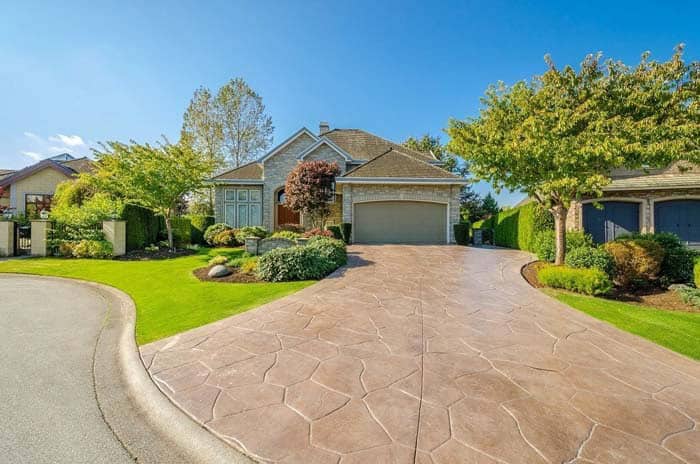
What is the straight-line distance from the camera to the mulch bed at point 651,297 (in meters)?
7.01

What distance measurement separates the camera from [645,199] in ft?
49.0

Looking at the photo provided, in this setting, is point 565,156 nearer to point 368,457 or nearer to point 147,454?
point 368,457

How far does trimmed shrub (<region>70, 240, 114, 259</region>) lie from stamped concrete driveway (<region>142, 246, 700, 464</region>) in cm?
1111

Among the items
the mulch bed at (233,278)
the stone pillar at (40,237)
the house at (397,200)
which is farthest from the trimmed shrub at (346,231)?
the stone pillar at (40,237)

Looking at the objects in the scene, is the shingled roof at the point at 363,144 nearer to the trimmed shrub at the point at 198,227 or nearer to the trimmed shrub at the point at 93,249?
the trimmed shrub at the point at 198,227

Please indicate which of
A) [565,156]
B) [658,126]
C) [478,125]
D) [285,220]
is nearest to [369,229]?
[285,220]

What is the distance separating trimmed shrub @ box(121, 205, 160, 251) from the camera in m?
14.1

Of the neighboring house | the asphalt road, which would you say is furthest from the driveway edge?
the neighboring house

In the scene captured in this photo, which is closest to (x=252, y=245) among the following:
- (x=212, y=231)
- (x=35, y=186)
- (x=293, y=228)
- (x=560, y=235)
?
(x=293, y=228)

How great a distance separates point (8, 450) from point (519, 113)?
37.9 ft

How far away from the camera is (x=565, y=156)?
7.78m

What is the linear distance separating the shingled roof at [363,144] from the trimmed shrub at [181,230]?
1120cm

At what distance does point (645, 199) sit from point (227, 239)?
21087mm

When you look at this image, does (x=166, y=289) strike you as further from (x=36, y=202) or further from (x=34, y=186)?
(x=34, y=186)
